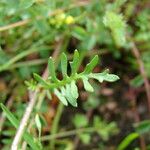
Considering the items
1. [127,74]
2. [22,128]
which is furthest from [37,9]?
[127,74]

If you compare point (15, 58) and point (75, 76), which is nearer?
point (75, 76)

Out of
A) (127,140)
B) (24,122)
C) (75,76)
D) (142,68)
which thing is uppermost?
(75,76)

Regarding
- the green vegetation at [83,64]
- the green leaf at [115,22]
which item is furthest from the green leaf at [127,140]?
the green leaf at [115,22]

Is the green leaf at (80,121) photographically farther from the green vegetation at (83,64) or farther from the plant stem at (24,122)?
the plant stem at (24,122)

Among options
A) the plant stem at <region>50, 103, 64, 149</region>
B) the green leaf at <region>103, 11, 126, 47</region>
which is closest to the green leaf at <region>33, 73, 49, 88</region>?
the green leaf at <region>103, 11, 126, 47</region>

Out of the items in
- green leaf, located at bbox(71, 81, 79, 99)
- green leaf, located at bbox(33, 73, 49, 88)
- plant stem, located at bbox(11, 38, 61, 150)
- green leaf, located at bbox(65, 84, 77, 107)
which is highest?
green leaf, located at bbox(33, 73, 49, 88)

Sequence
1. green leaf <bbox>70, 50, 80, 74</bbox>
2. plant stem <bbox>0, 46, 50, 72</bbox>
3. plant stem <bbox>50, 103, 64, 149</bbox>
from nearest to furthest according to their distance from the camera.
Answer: green leaf <bbox>70, 50, 80, 74</bbox> → plant stem <bbox>0, 46, 50, 72</bbox> → plant stem <bbox>50, 103, 64, 149</bbox>

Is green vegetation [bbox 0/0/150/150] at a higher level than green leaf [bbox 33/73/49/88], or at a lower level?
lower

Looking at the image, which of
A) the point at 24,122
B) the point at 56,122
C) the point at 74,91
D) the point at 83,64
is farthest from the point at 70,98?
→ the point at 83,64

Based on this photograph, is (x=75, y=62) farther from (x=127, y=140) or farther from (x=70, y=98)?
(x=127, y=140)

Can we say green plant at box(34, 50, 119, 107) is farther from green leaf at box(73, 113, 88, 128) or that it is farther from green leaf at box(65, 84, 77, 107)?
green leaf at box(73, 113, 88, 128)

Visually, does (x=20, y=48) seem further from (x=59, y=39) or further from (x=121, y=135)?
(x=121, y=135)
